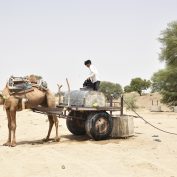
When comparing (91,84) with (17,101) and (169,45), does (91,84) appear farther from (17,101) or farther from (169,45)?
(169,45)

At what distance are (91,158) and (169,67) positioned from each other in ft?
117

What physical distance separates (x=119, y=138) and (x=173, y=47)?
1226 inches

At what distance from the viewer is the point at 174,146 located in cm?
1288

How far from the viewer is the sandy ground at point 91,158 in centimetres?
906

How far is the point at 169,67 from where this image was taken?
45.1 metres

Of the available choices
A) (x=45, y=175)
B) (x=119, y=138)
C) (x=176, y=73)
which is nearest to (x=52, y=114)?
(x=119, y=138)

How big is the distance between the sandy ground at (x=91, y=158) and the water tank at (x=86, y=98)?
1.19m

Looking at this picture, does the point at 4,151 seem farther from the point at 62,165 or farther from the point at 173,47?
the point at 173,47

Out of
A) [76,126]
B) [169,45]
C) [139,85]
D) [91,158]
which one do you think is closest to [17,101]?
[76,126]

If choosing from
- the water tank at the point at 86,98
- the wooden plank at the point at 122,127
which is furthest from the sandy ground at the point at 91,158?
the water tank at the point at 86,98

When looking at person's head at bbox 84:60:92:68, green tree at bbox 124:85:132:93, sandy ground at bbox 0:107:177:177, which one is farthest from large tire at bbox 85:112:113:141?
green tree at bbox 124:85:132:93

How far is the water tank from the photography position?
13.9 metres

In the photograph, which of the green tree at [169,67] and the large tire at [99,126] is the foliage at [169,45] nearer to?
the green tree at [169,67]

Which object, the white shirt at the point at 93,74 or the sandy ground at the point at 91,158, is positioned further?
the white shirt at the point at 93,74
